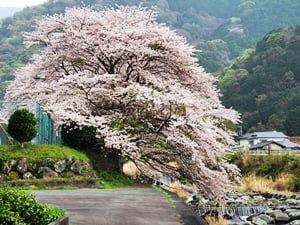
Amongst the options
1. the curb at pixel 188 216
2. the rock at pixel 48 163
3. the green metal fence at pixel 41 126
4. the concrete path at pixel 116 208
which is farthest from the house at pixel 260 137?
the curb at pixel 188 216

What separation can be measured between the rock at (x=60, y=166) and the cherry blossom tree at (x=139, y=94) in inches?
60.6

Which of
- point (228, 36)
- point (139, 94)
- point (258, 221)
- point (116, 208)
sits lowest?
point (258, 221)

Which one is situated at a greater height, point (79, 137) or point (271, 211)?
point (79, 137)

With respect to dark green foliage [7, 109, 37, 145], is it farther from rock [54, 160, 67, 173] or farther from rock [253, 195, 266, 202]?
rock [253, 195, 266, 202]

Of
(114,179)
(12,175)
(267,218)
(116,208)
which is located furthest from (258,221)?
(12,175)

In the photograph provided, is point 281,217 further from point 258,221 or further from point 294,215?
point 258,221

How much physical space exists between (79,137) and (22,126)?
2750 millimetres

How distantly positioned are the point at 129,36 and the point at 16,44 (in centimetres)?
10740

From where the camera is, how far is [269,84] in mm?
78125

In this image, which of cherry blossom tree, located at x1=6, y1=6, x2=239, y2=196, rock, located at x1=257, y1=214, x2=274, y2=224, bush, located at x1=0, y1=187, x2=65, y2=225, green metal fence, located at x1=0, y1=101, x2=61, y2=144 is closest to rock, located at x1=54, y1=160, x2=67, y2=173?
cherry blossom tree, located at x1=6, y1=6, x2=239, y2=196

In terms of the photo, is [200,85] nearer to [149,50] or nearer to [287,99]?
[149,50]

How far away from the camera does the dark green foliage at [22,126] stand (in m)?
16.3

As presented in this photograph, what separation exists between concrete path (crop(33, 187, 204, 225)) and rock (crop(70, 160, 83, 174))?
3.34 metres

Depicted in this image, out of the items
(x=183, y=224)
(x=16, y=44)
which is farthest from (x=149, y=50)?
(x=16, y=44)
